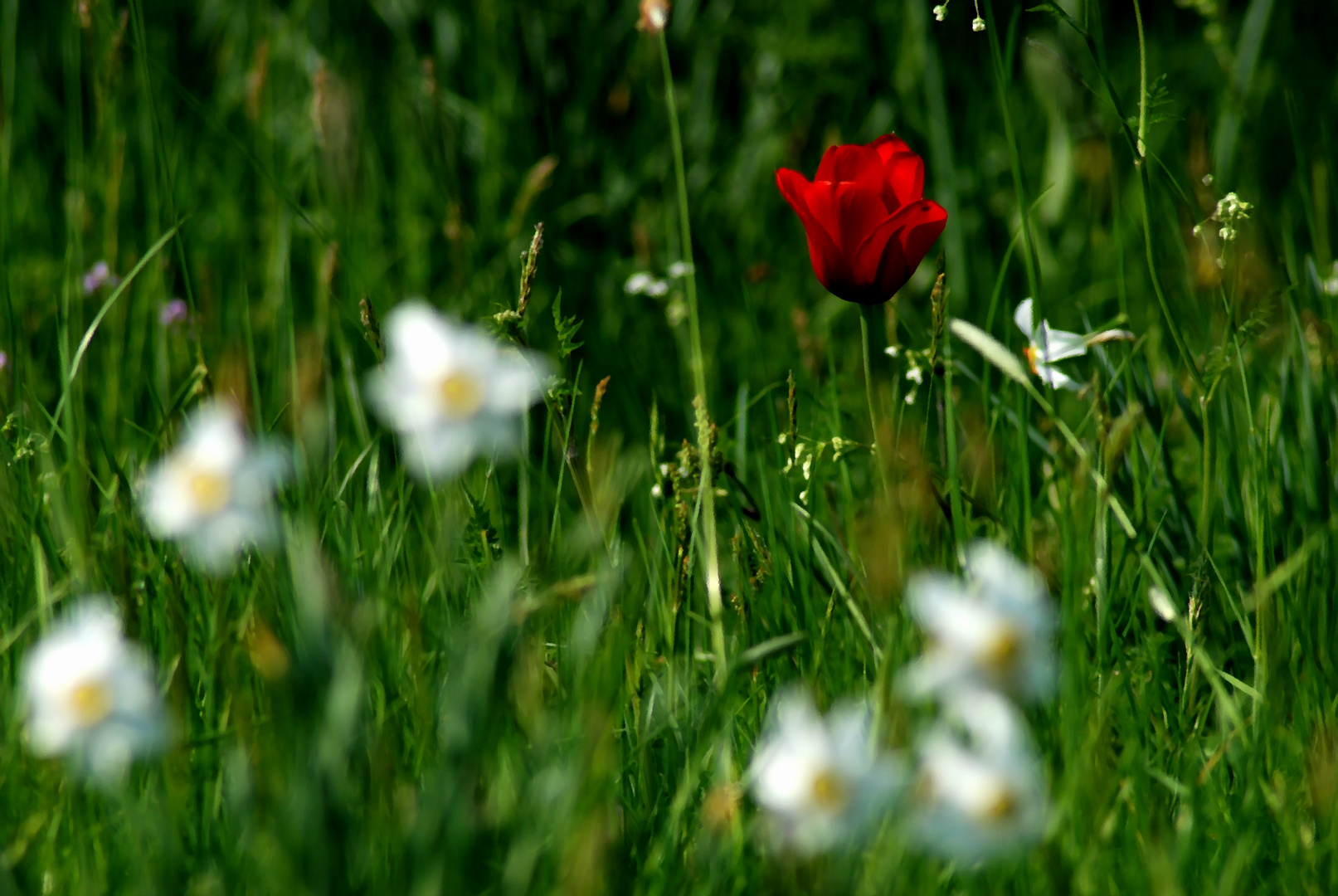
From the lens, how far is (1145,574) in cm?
165

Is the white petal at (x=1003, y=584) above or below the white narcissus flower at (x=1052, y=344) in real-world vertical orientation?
above

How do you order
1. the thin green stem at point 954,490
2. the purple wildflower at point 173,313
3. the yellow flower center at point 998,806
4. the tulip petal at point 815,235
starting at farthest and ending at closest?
the purple wildflower at point 173,313, the tulip petal at point 815,235, the thin green stem at point 954,490, the yellow flower center at point 998,806

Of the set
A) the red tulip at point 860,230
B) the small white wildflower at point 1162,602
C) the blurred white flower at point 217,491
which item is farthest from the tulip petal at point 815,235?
the blurred white flower at point 217,491

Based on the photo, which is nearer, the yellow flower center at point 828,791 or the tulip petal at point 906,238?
A: the yellow flower center at point 828,791

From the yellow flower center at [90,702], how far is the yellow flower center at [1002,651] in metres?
0.53

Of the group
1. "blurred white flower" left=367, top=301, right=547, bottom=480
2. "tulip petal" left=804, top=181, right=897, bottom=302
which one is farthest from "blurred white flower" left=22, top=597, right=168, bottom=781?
"tulip petal" left=804, top=181, right=897, bottom=302

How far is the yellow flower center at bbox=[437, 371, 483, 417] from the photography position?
0.77 m

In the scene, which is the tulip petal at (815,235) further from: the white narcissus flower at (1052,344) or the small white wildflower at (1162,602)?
the small white wildflower at (1162,602)

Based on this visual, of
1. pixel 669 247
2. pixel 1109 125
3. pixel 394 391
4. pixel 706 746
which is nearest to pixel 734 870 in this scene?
pixel 706 746

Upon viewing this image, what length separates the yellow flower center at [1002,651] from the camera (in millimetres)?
753

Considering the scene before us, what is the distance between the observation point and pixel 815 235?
146 cm

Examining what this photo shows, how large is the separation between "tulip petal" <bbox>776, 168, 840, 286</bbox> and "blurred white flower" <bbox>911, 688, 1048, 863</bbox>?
77cm

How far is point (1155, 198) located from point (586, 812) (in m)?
2.51

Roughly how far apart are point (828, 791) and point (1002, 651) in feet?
0.45
